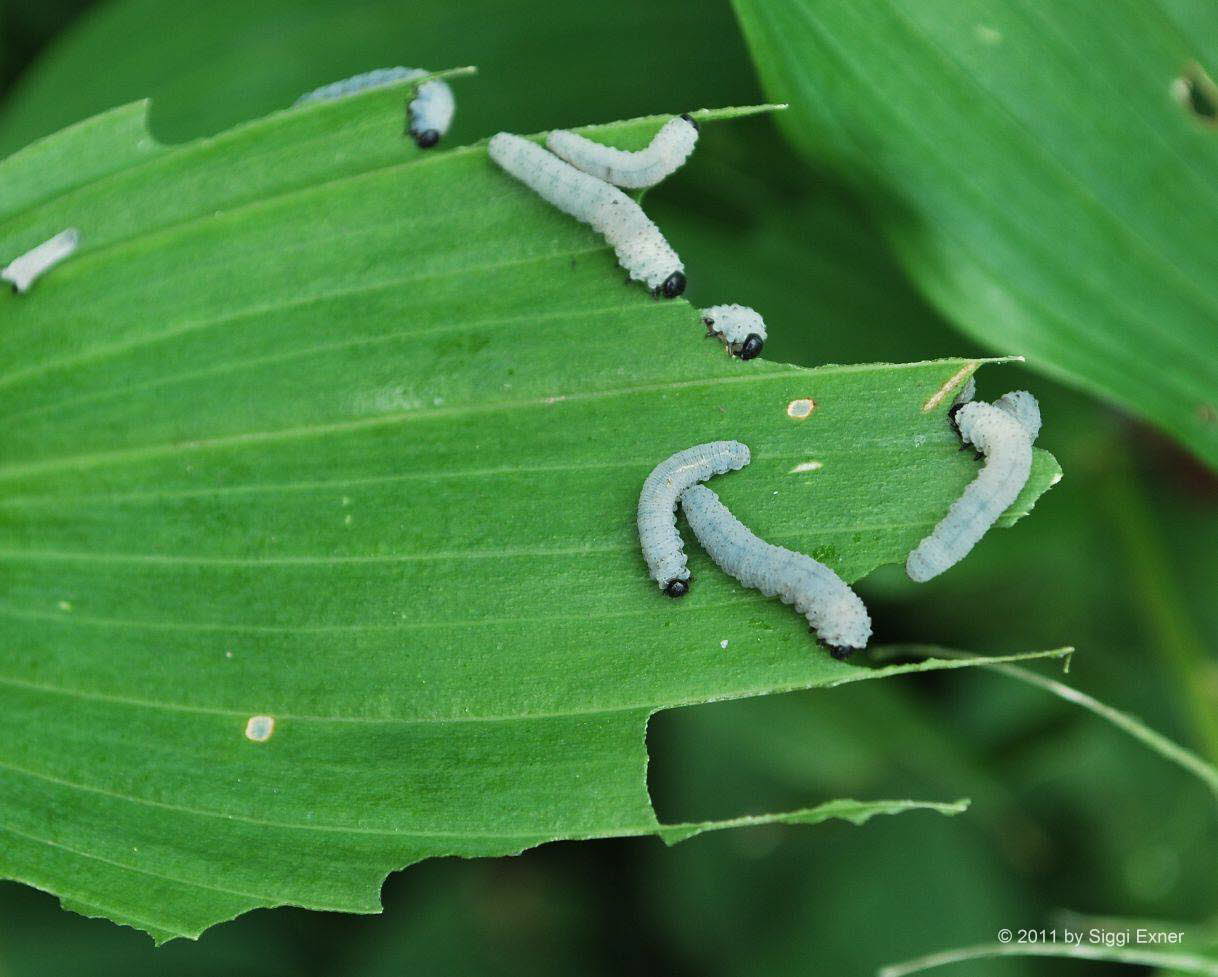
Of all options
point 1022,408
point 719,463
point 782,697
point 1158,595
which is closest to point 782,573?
point 719,463

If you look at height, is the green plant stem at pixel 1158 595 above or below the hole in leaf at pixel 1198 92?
below

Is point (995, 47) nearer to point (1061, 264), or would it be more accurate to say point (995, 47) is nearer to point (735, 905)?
point (1061, 264)

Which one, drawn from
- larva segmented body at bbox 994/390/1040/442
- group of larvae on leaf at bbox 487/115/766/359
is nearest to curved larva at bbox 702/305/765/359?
group of larvae on leaf at bbox 487/115/766/359

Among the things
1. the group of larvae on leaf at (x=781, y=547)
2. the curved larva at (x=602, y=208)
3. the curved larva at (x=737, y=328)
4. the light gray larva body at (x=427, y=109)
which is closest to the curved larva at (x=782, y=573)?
the group of larvae on leaf at (x=781, y=547)

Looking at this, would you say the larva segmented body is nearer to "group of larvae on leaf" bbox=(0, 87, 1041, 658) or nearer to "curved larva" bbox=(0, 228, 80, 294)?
"group of larvae on leaf" bbox=(0, 87, 1041, 658)

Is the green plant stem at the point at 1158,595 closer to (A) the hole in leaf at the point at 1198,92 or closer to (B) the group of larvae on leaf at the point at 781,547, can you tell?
(A) the hole in leaf at the point at 1198,92

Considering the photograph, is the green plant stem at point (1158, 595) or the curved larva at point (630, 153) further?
the green plant stem at point (1158, 595)

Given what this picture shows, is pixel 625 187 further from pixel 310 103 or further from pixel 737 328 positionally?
pixel 310 103
